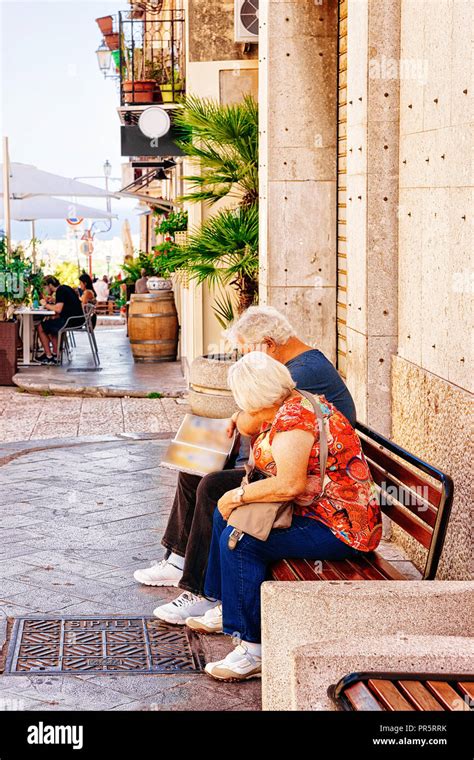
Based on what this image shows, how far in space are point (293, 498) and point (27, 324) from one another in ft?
37.7

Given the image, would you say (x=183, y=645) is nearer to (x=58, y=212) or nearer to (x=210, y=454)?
(x=210, y=454)

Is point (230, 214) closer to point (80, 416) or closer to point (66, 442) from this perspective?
point (66, 442)

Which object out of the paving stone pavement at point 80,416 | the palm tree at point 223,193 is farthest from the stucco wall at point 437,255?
the paving stone pavement at point 80,416

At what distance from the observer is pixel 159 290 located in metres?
16.3

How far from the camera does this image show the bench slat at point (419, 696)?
2.87 metres

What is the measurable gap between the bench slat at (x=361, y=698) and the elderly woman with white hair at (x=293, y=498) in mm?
1417

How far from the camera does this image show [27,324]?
50.4 ft

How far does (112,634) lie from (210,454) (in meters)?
0.93

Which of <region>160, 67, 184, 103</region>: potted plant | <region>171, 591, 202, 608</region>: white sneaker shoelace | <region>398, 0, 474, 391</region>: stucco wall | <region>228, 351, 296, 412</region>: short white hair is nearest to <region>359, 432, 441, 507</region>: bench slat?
<region>398, 0, 474, 391</region>: stucco wall

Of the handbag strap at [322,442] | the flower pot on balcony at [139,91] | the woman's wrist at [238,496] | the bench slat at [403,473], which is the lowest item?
the woman's wrist at [238,496]

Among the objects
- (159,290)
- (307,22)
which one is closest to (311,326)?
(307,22)

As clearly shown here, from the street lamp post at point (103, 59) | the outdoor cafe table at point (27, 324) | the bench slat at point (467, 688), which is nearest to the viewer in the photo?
the bench slat at point (467, 688)

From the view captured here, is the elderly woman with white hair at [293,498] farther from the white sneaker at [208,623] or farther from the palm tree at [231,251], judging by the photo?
the palm tree at [231,251]

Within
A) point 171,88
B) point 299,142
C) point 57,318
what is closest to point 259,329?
point 299,142
